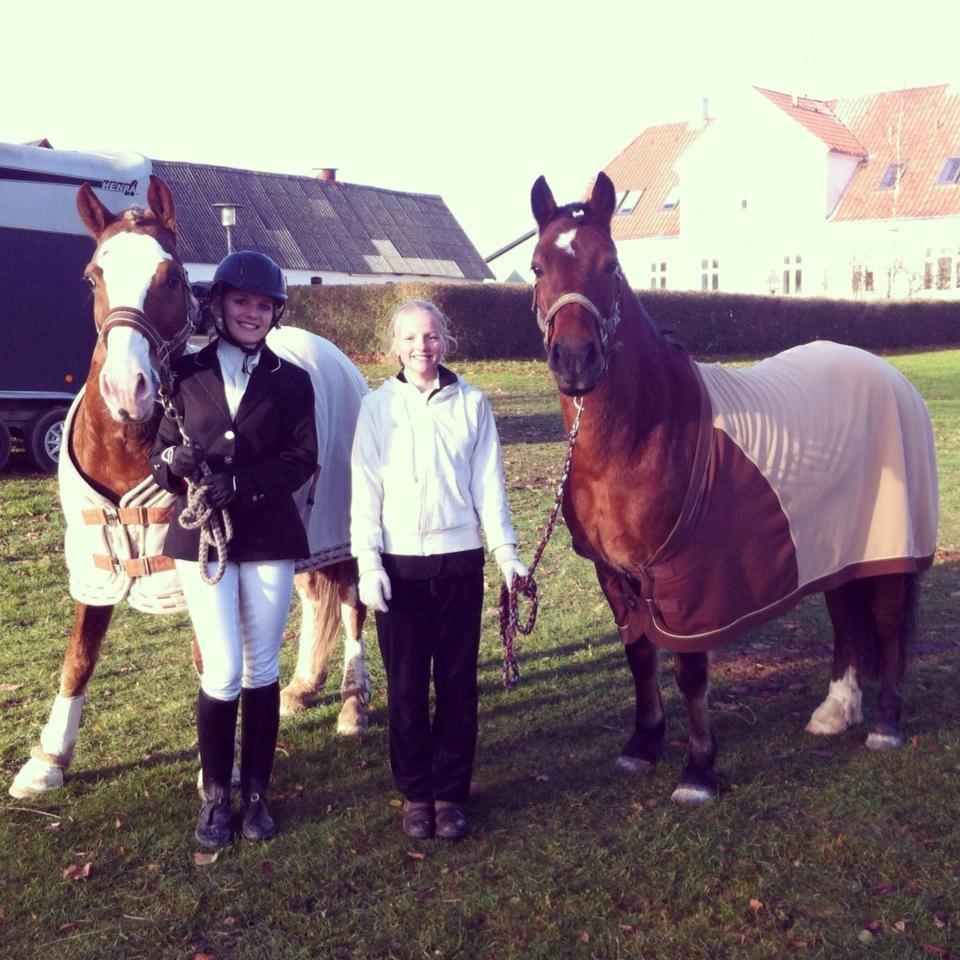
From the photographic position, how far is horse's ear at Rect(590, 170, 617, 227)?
4.09 meters

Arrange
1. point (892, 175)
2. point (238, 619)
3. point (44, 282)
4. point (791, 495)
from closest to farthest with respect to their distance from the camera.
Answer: point (238, 619) < point (791, 495) < point (44, 282) < point (892, 175)

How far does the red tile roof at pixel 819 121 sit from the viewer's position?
38.8 m

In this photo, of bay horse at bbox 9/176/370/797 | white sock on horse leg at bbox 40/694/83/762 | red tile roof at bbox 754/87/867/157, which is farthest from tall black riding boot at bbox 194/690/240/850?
red tile roof at bbox 754/87/867/157

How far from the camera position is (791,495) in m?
4.43

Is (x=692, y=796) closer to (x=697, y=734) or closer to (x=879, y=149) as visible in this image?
(x=697, y=734)

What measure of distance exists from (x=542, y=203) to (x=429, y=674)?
74.9 inches

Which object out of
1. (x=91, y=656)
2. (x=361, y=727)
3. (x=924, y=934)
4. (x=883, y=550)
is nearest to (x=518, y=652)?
(x=361, y=727)

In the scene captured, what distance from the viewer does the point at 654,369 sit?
4238 millimetres

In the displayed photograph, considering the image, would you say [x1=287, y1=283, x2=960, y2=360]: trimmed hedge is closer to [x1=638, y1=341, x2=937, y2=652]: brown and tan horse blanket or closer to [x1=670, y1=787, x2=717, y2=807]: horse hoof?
[x1=638, y1=341, x2=937, y2=652]: brown and tan horse blanket

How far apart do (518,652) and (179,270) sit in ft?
11.3

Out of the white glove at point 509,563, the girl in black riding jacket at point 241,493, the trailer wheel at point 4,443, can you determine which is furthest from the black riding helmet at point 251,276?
the trailer wheel at point 4,443

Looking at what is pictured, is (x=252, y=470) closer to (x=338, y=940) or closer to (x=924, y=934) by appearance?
(x=338, y=940)

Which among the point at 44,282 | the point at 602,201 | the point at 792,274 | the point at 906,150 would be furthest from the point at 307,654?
the point at 906,150

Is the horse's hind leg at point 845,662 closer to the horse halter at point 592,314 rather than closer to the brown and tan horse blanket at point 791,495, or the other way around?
→ the brown and tan horse blanket at point 791,495
